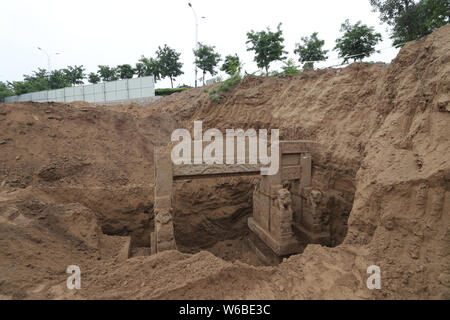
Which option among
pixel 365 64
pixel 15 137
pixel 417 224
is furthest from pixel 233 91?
pixel 417 224

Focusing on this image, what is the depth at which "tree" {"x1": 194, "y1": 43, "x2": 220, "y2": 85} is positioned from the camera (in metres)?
24.7

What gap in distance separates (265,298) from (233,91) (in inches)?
449

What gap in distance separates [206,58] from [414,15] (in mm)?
18681

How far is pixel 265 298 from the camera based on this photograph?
2785mm

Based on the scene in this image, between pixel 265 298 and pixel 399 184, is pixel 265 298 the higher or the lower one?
the lower one

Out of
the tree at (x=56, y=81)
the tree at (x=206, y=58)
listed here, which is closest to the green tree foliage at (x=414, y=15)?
the tree at (x=206, y=58)

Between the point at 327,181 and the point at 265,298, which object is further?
the point at 327,181

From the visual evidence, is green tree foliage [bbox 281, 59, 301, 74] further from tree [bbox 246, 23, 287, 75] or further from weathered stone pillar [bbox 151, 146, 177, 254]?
weathered stone pillar [bbox 151, 146, 177, 254]

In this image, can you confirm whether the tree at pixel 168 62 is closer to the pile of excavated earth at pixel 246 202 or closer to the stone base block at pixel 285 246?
the pile of excavated earth at pixel 246 202

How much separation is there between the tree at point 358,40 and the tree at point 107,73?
25.3 meters

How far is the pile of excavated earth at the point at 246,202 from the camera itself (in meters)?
2.86

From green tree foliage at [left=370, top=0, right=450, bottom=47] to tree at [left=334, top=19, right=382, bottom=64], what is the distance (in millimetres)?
1648

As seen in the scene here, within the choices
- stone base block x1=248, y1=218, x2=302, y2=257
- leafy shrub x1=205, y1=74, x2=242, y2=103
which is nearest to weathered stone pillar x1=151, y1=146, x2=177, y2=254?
stone base block x1=248, y1=218, x2=302, y2=257

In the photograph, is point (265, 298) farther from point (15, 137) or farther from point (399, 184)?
point (15, 137)
